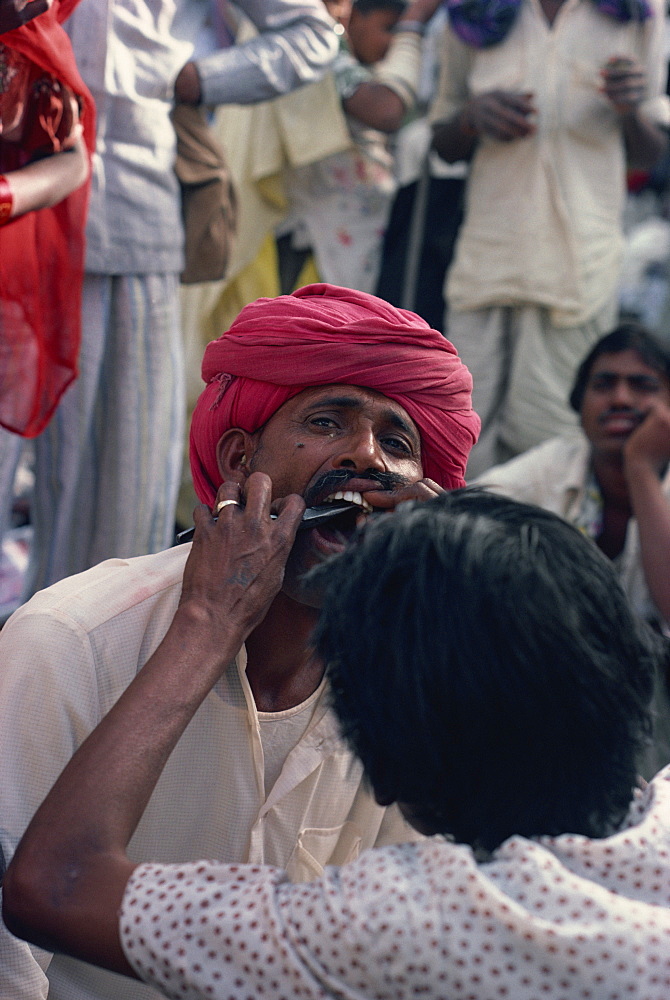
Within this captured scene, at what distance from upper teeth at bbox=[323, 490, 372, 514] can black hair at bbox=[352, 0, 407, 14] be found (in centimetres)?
376

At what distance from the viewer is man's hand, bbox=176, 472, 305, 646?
1537 mm

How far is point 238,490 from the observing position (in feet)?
5.75

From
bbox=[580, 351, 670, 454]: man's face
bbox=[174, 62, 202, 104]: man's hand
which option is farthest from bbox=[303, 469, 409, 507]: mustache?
bbox=[580, 351, 670, 454]: man's face

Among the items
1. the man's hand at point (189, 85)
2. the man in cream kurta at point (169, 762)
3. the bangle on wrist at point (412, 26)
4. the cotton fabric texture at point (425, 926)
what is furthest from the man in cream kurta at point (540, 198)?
the cotton fabric texture at point (425, 926)

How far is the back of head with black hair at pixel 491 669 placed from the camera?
1.21 meters

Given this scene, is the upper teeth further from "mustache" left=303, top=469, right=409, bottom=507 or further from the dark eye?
the dark eye

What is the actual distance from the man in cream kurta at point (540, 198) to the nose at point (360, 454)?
8.93 feet

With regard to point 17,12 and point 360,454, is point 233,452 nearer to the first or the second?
point 360,454

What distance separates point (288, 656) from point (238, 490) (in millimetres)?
363

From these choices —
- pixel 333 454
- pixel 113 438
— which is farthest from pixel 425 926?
pixel 113 438

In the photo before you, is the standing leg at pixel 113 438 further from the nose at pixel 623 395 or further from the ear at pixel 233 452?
the nose at pixel 623 395

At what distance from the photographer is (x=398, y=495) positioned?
188 centimetres

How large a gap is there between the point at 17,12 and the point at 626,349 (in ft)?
8.33

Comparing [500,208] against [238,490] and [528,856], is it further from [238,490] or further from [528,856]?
[528,856]
